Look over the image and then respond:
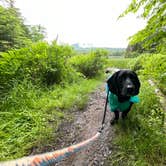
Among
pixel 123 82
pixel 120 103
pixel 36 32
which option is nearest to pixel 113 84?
pixel 123 82

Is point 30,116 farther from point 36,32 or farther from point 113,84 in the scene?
point 36,32

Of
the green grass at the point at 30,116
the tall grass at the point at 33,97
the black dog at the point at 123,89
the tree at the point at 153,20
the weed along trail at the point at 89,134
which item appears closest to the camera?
the tree at the point at 153,20

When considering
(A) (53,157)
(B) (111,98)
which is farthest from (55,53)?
(A) (53,157)

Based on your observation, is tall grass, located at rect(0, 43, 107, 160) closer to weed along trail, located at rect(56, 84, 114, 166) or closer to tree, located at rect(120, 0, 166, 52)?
weed along trail, located at rect(56, 84, 114, 166)

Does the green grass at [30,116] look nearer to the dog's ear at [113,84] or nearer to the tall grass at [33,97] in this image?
the tall grass at [33,97]

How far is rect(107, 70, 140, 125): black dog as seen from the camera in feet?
7.06

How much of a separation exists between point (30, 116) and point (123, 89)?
1.65 m

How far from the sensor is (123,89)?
85.8 inches

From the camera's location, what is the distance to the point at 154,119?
2424mm

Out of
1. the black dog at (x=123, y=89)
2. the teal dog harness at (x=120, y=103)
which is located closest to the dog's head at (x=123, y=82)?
the black dog at (x=123, y=89)

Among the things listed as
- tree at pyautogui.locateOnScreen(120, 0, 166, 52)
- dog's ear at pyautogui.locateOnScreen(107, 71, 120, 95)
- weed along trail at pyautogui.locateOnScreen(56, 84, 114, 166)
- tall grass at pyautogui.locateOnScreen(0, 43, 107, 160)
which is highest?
tree at pyautogui.locateOnScreen(120, 0, 166, 52)

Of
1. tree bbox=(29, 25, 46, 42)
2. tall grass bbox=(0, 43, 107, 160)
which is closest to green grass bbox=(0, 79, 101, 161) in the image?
tall grass bbox=(0, 43, 107, 160)

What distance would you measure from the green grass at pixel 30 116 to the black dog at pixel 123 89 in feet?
3.48

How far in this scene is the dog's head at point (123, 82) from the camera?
2189 millimetres
